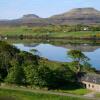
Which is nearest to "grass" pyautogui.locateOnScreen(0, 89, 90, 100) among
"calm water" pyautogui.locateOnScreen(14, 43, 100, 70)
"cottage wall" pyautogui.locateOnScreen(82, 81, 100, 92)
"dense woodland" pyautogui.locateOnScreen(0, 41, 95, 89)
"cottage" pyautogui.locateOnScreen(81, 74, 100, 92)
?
"dense woodland" pyautogui.locateOnScreen(0, 41, 95, 89)

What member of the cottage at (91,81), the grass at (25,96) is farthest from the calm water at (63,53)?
the grass at (25,96)

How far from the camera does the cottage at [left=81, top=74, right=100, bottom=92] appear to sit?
48150 millimetres

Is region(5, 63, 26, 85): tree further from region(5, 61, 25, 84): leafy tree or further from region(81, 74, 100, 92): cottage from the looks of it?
region(81, 74, 100, 92): cottage

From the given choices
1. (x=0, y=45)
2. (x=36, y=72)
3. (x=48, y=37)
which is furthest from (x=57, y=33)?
(x=36, y=72)

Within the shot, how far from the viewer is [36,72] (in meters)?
48.7

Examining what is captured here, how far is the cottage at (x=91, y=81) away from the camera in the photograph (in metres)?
48.2

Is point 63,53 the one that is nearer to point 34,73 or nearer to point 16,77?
point 16,77

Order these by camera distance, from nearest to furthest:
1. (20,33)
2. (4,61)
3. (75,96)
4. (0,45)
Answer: (75,96)
(4,61)
(0,45)
(20,33)

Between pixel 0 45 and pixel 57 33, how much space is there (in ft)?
406

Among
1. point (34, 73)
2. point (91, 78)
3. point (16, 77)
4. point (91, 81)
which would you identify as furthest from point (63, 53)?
point (34, 73)

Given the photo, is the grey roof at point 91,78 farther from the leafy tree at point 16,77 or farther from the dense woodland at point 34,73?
the leafy tree at point 16,77

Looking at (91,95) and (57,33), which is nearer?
(91,95)

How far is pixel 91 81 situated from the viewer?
161 feet

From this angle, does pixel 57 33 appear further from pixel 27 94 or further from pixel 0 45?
pixel 27 94
